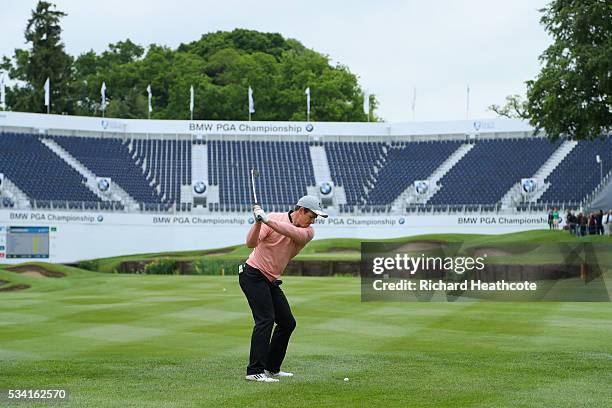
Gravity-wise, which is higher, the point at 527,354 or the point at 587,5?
the point at 587,5

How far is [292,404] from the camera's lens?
9820 millimetres

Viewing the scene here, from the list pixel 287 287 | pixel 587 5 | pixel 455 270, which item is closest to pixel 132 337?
pixel 455 270

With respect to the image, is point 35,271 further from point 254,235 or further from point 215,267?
point 254,235

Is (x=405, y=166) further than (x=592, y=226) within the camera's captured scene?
Yes

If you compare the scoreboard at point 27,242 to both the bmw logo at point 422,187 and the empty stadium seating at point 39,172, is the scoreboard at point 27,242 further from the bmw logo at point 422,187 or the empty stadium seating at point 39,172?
the bmw logo at point 422,187

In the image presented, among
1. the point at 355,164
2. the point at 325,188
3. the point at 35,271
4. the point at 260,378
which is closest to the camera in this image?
the point at 260,378

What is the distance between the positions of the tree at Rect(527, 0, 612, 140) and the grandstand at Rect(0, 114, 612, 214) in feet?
61.1

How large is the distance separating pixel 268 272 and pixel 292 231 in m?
0.65

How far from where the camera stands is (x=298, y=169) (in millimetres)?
69812

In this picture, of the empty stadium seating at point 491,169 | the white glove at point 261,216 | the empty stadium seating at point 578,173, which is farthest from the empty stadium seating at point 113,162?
the white glove at point 261,216

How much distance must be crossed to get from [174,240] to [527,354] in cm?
5000

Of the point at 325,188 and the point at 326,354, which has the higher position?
the point at 325,188

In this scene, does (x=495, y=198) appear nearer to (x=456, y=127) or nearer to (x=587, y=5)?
(x=456, y=127)

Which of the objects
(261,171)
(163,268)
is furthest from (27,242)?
(261,171)
